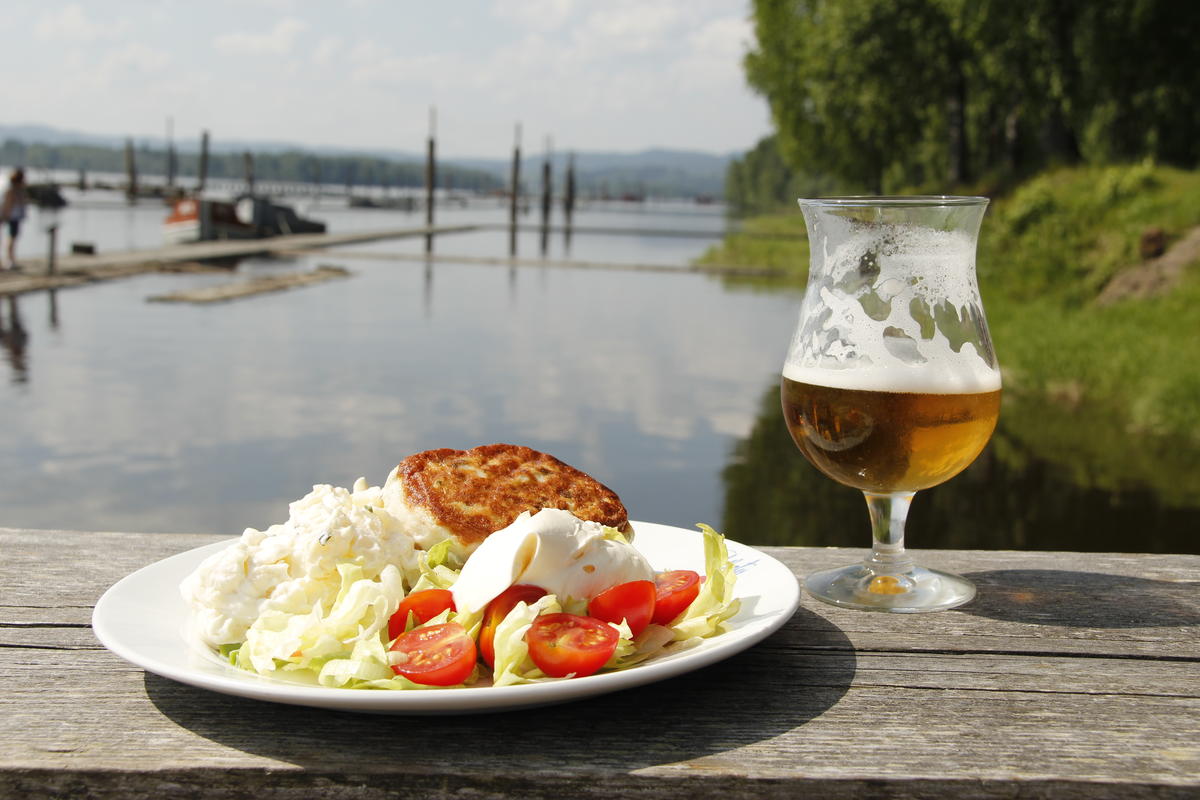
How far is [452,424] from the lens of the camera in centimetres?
990

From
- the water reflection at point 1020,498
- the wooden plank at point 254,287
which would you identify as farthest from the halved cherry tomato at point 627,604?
the wooden plank at point 254,287

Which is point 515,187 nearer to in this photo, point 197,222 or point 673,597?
point 197,222

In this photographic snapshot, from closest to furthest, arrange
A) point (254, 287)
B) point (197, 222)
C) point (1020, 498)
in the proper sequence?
point (1020, 498) → point (254, 287) → point (197, 222)

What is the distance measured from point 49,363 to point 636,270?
742 inches

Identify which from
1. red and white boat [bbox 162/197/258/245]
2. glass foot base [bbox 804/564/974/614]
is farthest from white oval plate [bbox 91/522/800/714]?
red and white boat [bbox 162/197/258/245]

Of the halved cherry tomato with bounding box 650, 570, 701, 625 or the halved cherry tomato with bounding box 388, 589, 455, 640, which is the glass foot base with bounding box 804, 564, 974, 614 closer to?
the halved cherry tomato with bounding box 650, 570, 701, 625

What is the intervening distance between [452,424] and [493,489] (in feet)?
28.1

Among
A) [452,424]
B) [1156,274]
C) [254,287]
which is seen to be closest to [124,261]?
[254,287]

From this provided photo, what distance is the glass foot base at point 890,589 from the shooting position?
4.77 feet

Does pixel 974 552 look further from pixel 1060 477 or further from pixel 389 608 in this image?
pixel 1060 477

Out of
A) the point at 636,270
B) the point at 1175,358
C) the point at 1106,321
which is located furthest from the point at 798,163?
the point at 1175,358

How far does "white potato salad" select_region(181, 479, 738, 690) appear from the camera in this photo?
1.07 m

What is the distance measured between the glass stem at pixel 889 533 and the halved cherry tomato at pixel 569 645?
1.83 feet

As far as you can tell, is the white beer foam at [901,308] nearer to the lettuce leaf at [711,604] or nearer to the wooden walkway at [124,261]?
the lettuce leaf at [711,604]
